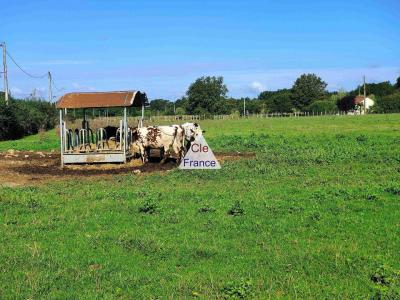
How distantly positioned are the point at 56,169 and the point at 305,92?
134 metres

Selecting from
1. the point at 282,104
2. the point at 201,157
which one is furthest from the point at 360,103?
the point at 201,157

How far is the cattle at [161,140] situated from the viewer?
19.1 metres

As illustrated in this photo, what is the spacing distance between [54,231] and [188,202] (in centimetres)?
309

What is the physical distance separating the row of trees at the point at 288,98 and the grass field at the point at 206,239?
11244cm

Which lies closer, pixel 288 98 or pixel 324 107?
pixel 324 107

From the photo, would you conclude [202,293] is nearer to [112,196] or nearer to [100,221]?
Result: [100,221]

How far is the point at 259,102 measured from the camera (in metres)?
166

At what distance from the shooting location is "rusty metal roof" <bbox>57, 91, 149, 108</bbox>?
1855 centimetres

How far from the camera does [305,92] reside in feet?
479

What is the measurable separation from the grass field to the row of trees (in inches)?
4427

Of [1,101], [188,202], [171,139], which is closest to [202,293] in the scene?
[188,202]

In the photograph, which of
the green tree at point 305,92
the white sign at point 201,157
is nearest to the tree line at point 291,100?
the green tree at point 305,92

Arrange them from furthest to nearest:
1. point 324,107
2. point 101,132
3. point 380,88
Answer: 1. point 380,88
2. point 324,107
3. point 101,132

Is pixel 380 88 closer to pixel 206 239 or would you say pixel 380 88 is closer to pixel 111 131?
pixel 111 131
